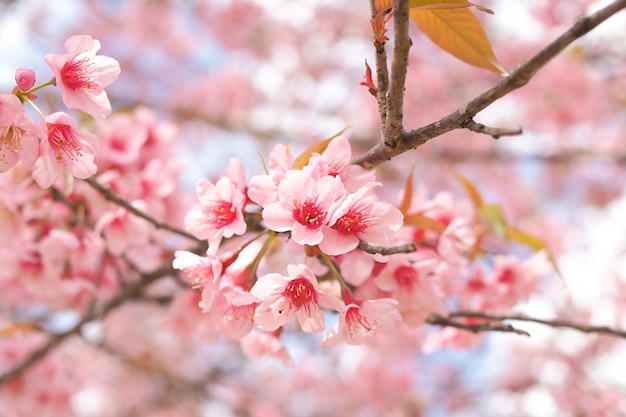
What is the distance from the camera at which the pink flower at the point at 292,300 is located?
0.90 m

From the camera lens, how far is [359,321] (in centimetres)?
97

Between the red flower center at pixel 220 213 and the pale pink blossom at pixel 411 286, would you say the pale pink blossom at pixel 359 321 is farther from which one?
the red flower center at pixel 220 213

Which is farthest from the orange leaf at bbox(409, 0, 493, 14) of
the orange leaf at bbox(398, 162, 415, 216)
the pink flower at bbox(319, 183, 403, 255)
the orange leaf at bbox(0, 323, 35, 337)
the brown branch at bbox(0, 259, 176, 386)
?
the orange leaf at bbox(0, 323, 35, 337)

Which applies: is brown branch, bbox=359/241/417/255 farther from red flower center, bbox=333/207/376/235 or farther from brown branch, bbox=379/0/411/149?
brown branch, bbox=379/0/411/149

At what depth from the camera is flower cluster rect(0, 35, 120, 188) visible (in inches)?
35.4

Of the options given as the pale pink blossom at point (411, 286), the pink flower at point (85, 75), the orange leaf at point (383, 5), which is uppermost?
the orange leaf at point (383, 5)

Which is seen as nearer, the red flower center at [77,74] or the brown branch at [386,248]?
the brown branch at [386,248]

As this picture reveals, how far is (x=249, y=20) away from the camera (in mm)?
5691

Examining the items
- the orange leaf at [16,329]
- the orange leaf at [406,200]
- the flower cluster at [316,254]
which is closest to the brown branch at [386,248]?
the flower cluster at [316,254]

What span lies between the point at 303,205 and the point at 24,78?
1.72 feet

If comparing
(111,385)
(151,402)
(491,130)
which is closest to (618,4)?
(491,130)

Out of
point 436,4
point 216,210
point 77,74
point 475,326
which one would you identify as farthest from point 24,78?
point 475,326

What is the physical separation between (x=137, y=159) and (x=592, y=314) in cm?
428

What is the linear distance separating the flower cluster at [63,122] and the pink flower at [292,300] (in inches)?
16.1
